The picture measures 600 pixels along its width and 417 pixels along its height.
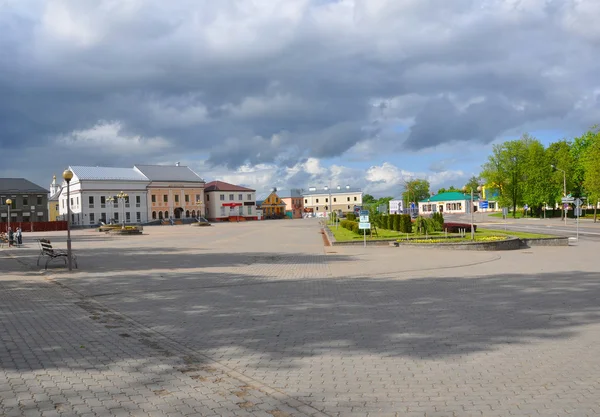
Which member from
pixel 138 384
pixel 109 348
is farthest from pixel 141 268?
pixel 138 384

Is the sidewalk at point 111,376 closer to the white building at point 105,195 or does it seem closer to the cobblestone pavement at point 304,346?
the cobblestone pavement at point 304,346

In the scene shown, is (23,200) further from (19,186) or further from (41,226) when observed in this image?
(41,226)

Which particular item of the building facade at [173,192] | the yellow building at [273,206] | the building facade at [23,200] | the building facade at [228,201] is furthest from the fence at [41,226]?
the yellow building at [273,206]

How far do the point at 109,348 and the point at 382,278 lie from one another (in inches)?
349

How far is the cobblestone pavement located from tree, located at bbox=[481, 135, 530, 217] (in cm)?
7788

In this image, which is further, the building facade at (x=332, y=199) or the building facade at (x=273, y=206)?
the building facade at (x=332, y=199)

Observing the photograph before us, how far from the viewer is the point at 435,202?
459ft

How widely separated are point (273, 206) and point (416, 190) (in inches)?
1627

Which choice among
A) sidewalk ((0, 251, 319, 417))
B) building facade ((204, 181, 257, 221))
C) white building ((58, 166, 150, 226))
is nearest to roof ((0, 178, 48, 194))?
white building ((58, 166, 150, 226))

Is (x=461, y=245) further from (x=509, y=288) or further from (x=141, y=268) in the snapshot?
(x=141, y=268)

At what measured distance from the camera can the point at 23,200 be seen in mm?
88688

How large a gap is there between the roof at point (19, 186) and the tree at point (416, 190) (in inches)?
3051

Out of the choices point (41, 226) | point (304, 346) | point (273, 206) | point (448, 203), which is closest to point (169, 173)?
point (41, 226)

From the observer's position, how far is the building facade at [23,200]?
8697 centimetres
